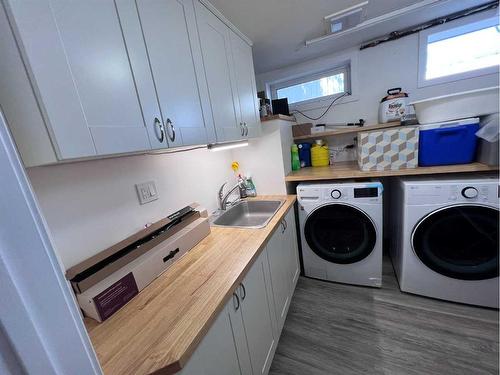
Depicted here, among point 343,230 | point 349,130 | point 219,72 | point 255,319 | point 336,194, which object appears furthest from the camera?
point 349,130

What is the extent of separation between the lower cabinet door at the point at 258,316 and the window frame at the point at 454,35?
227 centimetres

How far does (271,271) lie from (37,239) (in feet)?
4.00

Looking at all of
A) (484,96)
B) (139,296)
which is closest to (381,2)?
(484,96)

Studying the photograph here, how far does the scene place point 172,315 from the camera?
0.74m

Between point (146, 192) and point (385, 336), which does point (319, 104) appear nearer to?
point (146, 192)

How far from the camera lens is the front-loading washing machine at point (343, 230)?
1.68 meters

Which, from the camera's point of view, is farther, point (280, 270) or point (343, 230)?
point (343, 230)

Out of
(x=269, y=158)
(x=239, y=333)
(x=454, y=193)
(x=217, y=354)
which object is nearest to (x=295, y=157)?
(x=269, y=158)

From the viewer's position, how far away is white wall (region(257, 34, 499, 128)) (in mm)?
1921

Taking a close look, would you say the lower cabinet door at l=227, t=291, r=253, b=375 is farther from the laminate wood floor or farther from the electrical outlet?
the electrical outlet

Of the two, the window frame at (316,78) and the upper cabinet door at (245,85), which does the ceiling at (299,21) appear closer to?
the upper cabinet door at (245,85)

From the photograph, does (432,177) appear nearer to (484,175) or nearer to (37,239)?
(484,175)

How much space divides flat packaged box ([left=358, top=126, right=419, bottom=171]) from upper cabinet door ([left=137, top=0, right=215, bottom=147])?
1.29 metres

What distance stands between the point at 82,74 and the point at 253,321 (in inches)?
49.3
